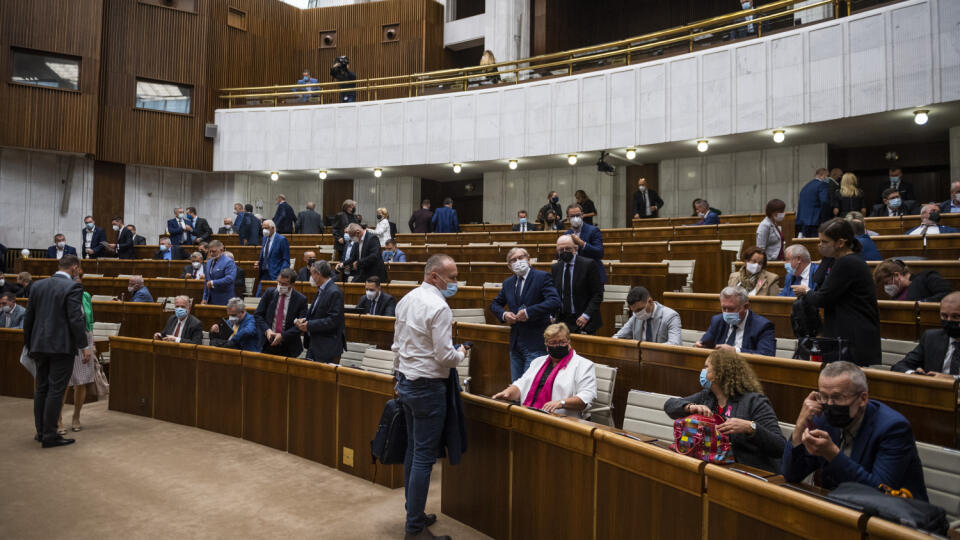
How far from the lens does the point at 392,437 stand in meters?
3.51

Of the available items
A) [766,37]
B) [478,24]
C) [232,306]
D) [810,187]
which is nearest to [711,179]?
Result: [766,37]

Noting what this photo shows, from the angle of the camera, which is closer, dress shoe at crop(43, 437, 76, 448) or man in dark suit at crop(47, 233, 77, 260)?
dress shoe at crop(43, 437, 76, 448)

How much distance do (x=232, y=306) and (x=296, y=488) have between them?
246 cm

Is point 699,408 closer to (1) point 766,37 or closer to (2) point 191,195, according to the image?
(1) point 766,37

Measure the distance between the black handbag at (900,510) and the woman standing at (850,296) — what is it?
5.29 feet

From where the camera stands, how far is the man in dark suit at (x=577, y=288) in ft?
17.0

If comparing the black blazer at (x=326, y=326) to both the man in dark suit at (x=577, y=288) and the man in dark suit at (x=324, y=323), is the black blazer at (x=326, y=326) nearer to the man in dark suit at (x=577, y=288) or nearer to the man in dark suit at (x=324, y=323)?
the man in dark suit at (x=324, y=323)

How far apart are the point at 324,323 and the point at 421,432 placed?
209 cm

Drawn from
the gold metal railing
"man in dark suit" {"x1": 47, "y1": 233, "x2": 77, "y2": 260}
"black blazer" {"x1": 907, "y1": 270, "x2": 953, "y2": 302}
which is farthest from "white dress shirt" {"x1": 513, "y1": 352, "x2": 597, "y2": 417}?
"man in dark suit" {"x1": 47, "y1": 233, "x2": 77, "y2": 260}

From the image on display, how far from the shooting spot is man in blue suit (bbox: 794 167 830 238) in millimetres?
7973

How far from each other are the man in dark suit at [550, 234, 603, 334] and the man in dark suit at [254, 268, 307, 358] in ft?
7.20

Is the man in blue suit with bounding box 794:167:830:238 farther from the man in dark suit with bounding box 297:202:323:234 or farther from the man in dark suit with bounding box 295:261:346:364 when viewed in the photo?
the man in dark suit with bounding box 297:202:323:234

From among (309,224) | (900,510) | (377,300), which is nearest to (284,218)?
(309,224)

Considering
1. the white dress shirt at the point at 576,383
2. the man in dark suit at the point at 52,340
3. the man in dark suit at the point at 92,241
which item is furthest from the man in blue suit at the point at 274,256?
the man in dark suit at the point at 92,241
